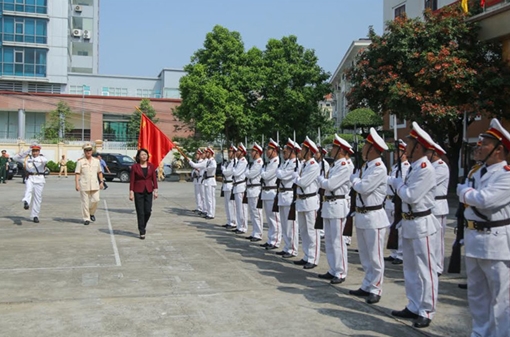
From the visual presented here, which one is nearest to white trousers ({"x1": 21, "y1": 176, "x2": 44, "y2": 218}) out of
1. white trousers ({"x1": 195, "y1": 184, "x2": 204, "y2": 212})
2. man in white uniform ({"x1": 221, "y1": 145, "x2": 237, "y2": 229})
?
white trousers ({"x1": 195, "y1": 184, "x2": 204, "y2": 212})

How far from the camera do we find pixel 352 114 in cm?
2391

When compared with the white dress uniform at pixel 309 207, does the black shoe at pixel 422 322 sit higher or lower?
lower

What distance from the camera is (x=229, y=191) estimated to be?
12.9 m

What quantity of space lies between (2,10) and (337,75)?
30.3 meters

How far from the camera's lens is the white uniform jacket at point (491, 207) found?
4.39 metres

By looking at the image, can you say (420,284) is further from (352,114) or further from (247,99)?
(247,99)

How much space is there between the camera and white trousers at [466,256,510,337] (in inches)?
175

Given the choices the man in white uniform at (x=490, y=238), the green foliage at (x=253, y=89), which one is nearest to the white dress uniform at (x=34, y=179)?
the man in white uniform at (x=490, y=238)

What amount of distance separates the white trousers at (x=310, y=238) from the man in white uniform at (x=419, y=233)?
2485mm

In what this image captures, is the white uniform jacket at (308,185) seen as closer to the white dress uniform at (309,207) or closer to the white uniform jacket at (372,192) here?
the white dress uniform at (309,207)

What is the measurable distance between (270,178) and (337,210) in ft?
9.28

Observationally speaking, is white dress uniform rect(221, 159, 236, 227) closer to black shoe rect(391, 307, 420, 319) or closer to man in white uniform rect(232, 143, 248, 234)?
man in white uniform rect(232, 143, 248, 234)

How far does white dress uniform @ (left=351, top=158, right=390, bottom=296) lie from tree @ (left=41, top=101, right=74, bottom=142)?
142 feet

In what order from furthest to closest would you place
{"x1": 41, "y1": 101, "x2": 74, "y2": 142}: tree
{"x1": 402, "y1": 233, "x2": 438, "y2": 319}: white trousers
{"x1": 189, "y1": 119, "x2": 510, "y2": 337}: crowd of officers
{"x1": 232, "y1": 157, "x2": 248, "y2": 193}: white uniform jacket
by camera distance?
{"x1": 41, "y1": 101, "x2": 74, "y2": 142}: tree, {"x1": 232, "y1": 157, "x2": 248, "y2": 193}: white uniform jacket, {"x1": 402, "y1": 233, "x2": 438, "y2": 319}: white trousers, {"x1": 189, "y1": 119, "x2": 510, "y2": 337}: crowd of officers
